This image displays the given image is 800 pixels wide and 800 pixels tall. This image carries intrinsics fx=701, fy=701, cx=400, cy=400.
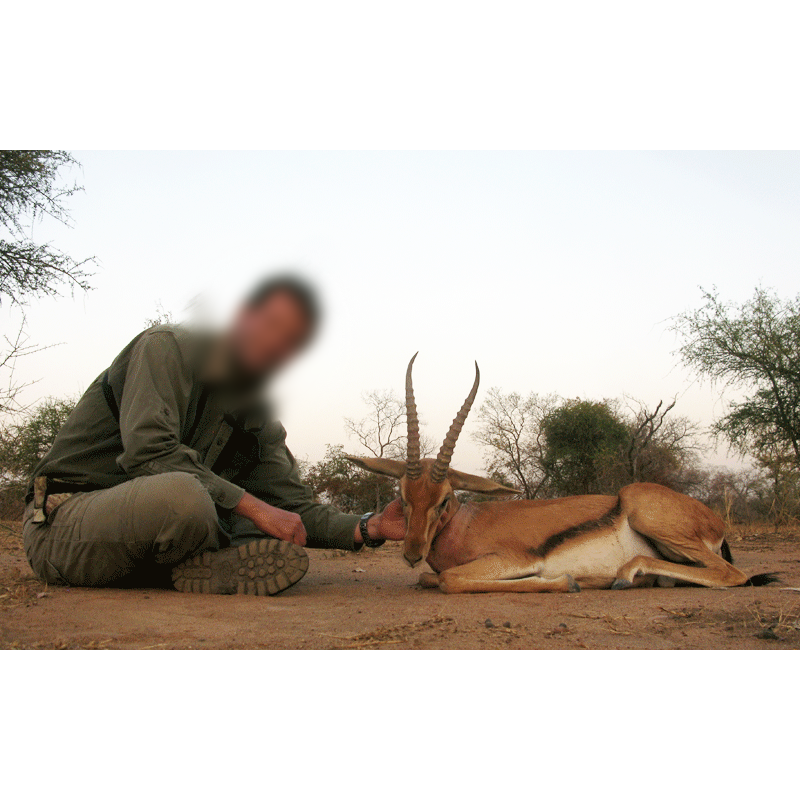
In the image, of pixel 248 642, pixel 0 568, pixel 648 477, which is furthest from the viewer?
pixel 648 477

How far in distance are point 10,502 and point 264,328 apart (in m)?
9.00

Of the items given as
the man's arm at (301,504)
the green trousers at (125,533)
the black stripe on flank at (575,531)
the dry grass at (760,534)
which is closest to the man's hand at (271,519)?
the green trousers at (125,533)

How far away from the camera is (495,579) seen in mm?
4812

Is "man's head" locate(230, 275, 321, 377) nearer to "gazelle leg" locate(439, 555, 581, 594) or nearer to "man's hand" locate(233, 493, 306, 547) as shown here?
"man's hand" locate(233, 493, 306, 547)

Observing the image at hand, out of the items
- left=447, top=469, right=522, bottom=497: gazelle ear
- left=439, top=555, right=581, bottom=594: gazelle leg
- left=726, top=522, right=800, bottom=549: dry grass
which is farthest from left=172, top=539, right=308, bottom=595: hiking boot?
left=726, top=522, right=800, bottom=549: dry grass

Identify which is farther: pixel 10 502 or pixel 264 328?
pixel 10 502

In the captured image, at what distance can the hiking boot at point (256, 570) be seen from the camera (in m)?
4.20

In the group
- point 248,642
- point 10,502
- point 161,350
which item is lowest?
point 10,502

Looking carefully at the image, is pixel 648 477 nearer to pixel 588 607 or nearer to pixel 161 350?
pixel 588 607

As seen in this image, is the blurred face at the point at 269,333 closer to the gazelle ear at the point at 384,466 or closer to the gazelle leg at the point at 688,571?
the gazelle ear at the point at 384,466

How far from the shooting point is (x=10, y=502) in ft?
36.7

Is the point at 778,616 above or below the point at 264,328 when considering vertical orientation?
below

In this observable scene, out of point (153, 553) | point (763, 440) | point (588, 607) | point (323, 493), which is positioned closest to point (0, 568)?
point (153, 553)

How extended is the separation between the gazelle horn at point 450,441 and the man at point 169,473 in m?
1.12
